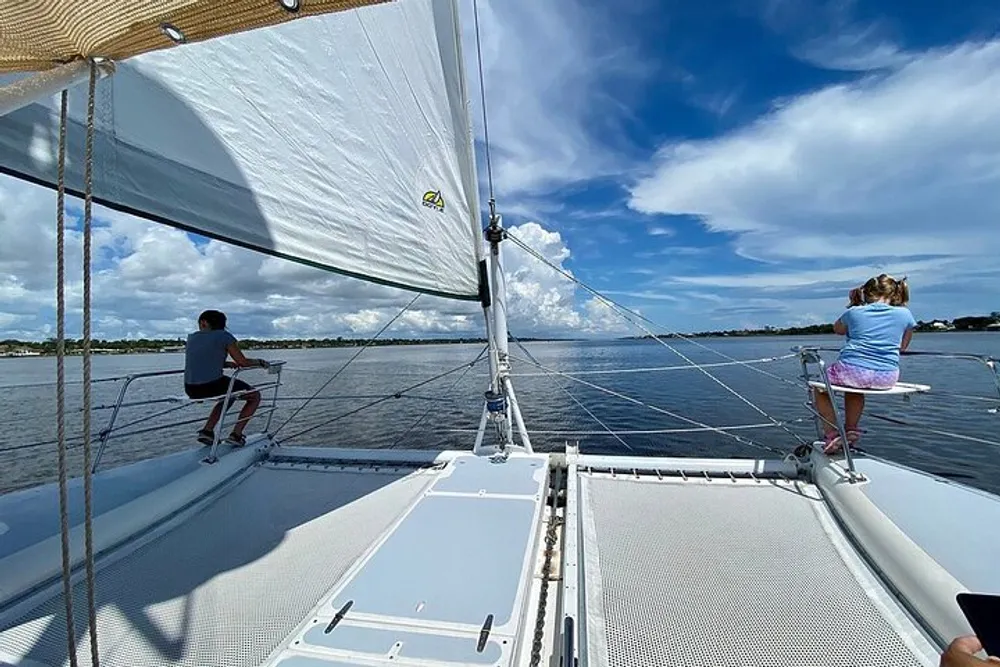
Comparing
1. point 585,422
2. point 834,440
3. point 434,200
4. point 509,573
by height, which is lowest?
point 585,422

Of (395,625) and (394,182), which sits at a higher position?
(394,182)

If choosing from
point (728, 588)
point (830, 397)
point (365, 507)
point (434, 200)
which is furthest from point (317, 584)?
point (830, 397)

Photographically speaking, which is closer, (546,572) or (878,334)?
(546,572)

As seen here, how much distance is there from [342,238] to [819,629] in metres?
2.71

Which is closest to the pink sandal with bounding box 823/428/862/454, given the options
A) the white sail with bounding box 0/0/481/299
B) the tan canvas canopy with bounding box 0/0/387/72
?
the white sail with bounding box 0/0/481/299

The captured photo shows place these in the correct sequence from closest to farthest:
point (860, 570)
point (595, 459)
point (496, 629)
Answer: point (496, 629) → point (860, 570) → point (595, 459)

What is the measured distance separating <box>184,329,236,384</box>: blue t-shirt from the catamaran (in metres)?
0.97

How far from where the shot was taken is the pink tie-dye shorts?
320 centimetres

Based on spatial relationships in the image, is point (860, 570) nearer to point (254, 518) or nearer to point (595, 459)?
point (595, 459)

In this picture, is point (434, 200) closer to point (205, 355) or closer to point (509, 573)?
point (509, 573)

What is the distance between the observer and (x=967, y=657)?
2.34 feet

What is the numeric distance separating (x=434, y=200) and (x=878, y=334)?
3216mm

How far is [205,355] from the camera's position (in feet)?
13.4

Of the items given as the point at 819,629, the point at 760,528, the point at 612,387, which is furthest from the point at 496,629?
the point at 612,387
